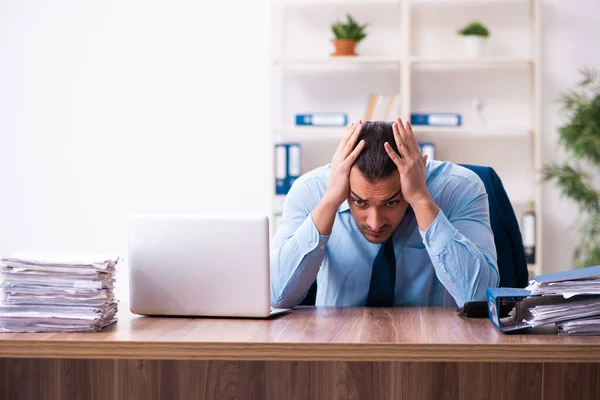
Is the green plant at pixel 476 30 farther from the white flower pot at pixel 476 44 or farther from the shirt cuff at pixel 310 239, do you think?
the shirt cuff at pixel 310 239

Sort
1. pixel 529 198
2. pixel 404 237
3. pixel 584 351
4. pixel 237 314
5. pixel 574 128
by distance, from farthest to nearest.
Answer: pixel 529 198 < pixel 574 128 < pixel 404 237 < pixel 237 314 < pixel 584 351

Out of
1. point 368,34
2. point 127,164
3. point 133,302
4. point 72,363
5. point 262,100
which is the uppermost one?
point 368,34

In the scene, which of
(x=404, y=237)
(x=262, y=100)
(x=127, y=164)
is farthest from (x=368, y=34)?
(x=404, y=237)

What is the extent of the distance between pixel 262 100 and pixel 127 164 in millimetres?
857

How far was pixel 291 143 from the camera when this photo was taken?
4.68 m

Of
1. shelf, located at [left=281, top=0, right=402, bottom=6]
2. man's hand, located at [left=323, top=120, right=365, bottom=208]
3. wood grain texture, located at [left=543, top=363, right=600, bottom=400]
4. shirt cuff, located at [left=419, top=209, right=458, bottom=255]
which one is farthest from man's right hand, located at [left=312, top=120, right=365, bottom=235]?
shelf, located at [left=281, top=0, right=402, bottom=6]

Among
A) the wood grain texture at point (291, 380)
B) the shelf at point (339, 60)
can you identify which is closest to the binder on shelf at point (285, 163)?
the shelf at point (339, 60)

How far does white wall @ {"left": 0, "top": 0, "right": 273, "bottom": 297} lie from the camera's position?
15.7 ft

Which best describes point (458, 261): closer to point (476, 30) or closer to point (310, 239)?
point (310, 239)

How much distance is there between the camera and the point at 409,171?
201 cm

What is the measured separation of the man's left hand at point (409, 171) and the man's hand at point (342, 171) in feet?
0.30

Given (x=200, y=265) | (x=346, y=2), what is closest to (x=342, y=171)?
(x=200, y=265)

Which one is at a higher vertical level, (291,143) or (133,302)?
(291,143)

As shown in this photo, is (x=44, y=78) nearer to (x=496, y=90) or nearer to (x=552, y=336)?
(x=496, y=90)
